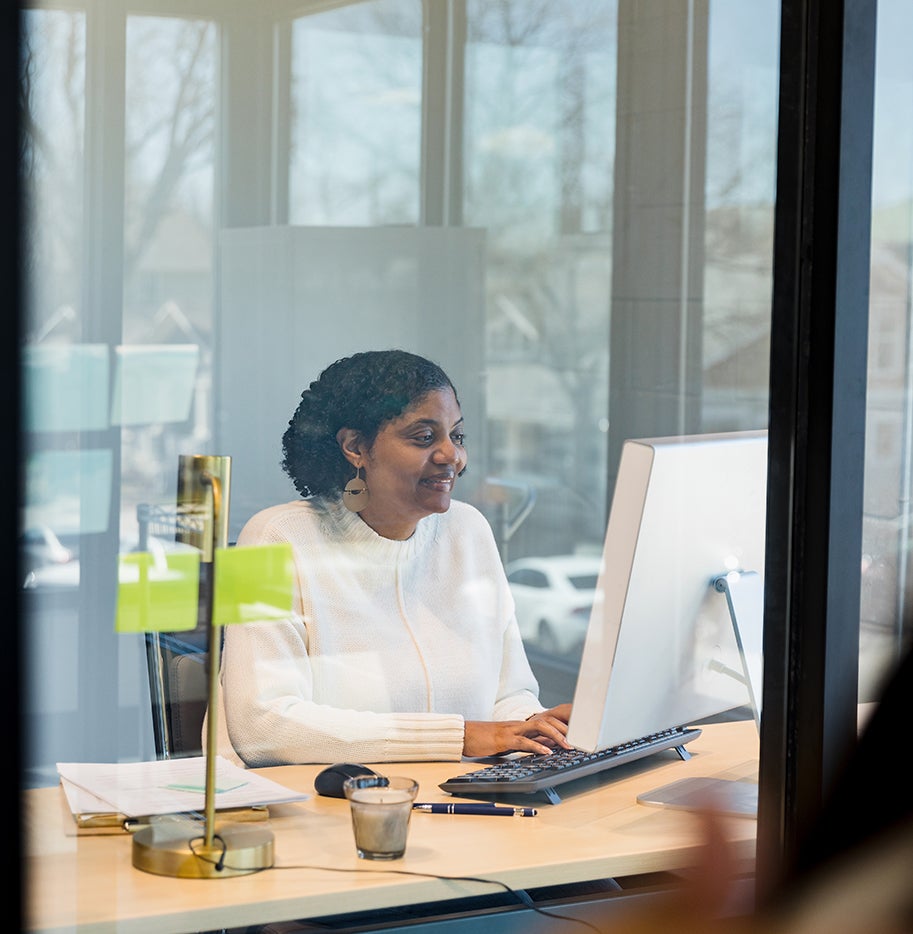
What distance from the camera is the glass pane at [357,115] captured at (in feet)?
6.01

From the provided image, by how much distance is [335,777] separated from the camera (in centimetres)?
151

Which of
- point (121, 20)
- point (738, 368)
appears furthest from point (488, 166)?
point (121, 20)

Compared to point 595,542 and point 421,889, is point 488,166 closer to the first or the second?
point 595,542

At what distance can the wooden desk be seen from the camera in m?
1.22

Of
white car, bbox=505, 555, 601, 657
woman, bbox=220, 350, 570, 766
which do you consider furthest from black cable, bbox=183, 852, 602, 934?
white car, bbox=505, 555, 601, 657

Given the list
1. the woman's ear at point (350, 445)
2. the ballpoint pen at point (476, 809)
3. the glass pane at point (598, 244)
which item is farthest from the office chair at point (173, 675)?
the glass pane at point (598, 244)

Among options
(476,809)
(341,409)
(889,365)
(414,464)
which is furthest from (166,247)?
(889,365)

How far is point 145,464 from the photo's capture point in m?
1.44

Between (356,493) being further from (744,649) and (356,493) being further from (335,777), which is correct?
(744,649)

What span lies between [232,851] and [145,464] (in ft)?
1.34

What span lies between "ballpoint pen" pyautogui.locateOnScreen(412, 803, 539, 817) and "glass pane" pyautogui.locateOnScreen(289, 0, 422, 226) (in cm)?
78

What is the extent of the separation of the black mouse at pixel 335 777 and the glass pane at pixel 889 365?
575 millimetres

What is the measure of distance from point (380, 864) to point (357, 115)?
3.40ft

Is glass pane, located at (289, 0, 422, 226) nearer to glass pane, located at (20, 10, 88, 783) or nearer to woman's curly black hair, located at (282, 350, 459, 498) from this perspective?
woman's curly black hair, located at (282, 350, 459, 498)
